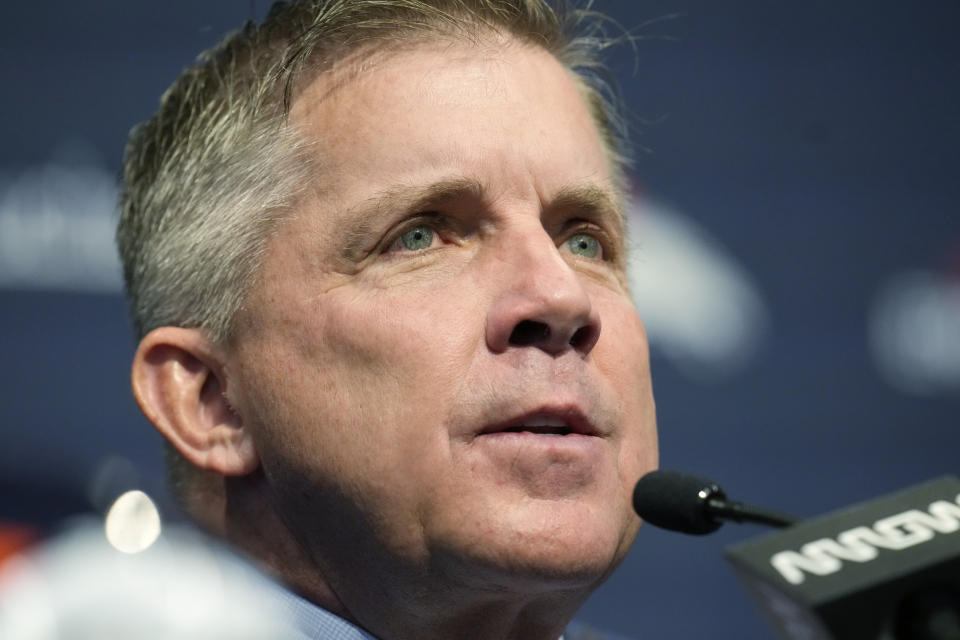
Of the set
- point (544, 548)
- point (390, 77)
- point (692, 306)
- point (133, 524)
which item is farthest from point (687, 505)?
point (692, 306)

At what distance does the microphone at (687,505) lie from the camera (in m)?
1.00

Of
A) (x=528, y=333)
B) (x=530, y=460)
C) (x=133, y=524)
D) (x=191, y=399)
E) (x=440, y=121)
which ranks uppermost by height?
(x=440, y=121)

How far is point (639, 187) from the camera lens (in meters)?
2.79

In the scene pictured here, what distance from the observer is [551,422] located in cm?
128

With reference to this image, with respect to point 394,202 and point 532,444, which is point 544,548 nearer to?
point 532,444

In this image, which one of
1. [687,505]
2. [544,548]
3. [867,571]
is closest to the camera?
[867,571]

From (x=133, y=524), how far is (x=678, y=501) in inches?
48.5

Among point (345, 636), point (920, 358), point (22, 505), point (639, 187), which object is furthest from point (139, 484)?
point (920, 358)

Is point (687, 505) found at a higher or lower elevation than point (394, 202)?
lower

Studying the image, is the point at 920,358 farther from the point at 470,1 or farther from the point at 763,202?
the point at 470,1

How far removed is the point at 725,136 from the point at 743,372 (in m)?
0.60

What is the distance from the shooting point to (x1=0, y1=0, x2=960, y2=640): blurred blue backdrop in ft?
8.96

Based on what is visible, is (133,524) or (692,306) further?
(692,306)

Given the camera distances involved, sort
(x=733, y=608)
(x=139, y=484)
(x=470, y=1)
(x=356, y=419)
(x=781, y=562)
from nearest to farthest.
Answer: (x=781, y=562) → (x=356, y=419) → (x=470, y=1) → (x=139, y=484) → (x=733, y=608)
